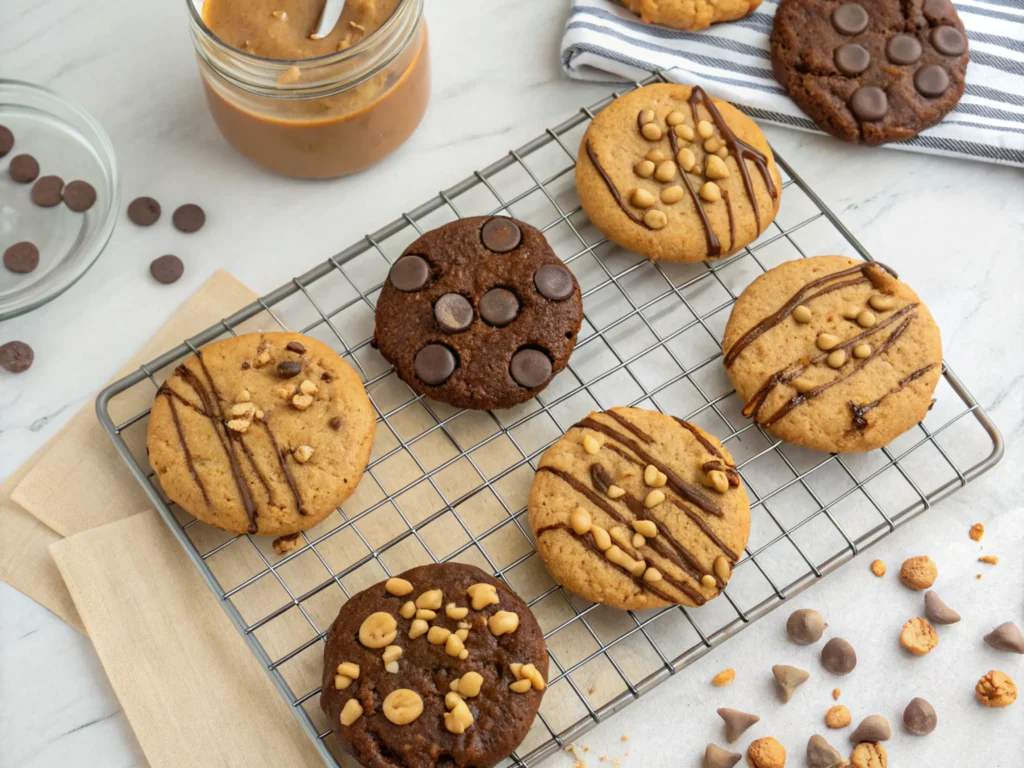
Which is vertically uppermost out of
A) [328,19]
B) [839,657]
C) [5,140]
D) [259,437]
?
[328,19]

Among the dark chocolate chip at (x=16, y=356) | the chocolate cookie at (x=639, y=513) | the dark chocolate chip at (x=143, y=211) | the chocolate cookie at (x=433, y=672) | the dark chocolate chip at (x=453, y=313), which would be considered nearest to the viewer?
the chocolate cookie at (x=433, y=672)

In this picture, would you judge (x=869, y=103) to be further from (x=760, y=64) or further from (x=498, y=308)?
(x=498, y=308)

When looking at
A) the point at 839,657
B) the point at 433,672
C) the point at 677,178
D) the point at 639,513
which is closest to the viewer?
the point at 433,672

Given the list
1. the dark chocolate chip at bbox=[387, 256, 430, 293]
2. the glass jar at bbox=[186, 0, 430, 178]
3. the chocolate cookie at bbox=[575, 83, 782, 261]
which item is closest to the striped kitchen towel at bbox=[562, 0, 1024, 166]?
the chocolate cookie at bbox=[575, 83, 782, 261]

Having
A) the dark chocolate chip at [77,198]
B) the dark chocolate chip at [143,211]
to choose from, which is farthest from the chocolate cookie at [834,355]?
the dark chocolate chip at [77,198]

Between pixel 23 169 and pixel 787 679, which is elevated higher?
pixel 23 169

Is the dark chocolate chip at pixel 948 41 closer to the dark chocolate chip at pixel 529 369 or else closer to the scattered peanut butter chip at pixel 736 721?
the dark chocolate chip at pixel 529 369

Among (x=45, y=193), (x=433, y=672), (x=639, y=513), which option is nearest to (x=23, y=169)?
(x=45, y=193)
